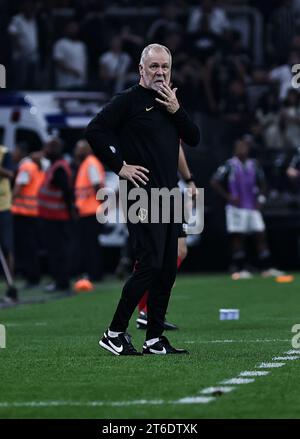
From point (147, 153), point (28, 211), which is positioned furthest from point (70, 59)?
point (147, 153)

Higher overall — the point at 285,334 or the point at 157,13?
the point at 157,13

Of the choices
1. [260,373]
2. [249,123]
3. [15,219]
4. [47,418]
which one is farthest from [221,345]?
[249,123]

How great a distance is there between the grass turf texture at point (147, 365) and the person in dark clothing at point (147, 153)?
0.45 meters

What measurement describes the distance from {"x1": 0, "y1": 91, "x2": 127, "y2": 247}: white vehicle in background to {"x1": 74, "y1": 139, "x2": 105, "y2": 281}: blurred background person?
1.98 meters

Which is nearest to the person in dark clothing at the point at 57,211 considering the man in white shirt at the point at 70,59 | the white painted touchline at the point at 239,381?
the man in white shirt at the point at 70,59

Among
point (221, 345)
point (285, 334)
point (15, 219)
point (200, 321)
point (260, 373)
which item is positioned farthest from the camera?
point (15, 219)

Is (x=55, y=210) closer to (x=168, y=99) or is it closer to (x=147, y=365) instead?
(x=168, y=99)

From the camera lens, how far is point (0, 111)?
1042 inches

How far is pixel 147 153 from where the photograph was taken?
10820 mm

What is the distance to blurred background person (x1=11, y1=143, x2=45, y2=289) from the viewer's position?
23.4m

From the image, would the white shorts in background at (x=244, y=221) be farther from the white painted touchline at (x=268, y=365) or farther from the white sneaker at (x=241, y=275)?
the white painted touchline at (x=268, y=365)

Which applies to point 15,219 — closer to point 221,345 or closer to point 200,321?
point 200,321

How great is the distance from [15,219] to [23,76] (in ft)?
21.9

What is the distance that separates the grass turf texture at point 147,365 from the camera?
8.23m
